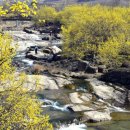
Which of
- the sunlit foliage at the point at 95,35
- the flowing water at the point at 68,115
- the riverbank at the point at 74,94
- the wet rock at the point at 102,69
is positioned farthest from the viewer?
the sunlit foliage at the point at 95,35

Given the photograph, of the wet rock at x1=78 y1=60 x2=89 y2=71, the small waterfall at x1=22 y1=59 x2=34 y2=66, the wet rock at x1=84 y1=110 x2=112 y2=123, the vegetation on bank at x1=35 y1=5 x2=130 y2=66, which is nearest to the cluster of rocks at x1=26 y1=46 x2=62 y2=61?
the small waterfall at x1=22 y1=59 x2=34 y2=66

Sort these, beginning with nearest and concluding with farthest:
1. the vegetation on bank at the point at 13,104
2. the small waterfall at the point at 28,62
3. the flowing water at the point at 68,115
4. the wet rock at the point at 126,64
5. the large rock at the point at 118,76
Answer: the vegetation on bank at the point at 13,104, the flowing water at the point at 68,115, the large rock at the point at 118,76, the wet rock at the point at 126,64, the small waterfall at the point at 28,62

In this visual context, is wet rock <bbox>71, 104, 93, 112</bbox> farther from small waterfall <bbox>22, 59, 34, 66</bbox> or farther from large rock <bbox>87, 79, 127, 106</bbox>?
small waterfall <bbox>22, 59, 34, 66</bbox>

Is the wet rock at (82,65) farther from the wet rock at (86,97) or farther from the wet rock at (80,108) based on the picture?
the wet rock at (80,108)

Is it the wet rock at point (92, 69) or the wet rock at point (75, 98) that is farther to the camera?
the wet rock at point (92, 69)

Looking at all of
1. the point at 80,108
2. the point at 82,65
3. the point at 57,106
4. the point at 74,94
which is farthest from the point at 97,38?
the point at 80,108

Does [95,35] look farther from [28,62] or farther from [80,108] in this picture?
[80,108]

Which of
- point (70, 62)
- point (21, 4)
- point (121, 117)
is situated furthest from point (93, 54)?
point (21, 4)

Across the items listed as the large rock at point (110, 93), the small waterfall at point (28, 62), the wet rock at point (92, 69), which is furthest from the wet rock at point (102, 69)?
the small waterfall at point (28, 62)

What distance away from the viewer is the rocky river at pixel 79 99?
3541cm

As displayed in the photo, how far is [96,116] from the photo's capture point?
36719 millimetres

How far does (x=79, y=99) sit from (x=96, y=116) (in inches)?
271

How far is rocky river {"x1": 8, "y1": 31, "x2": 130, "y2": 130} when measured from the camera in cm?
3541

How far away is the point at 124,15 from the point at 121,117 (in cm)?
4710
